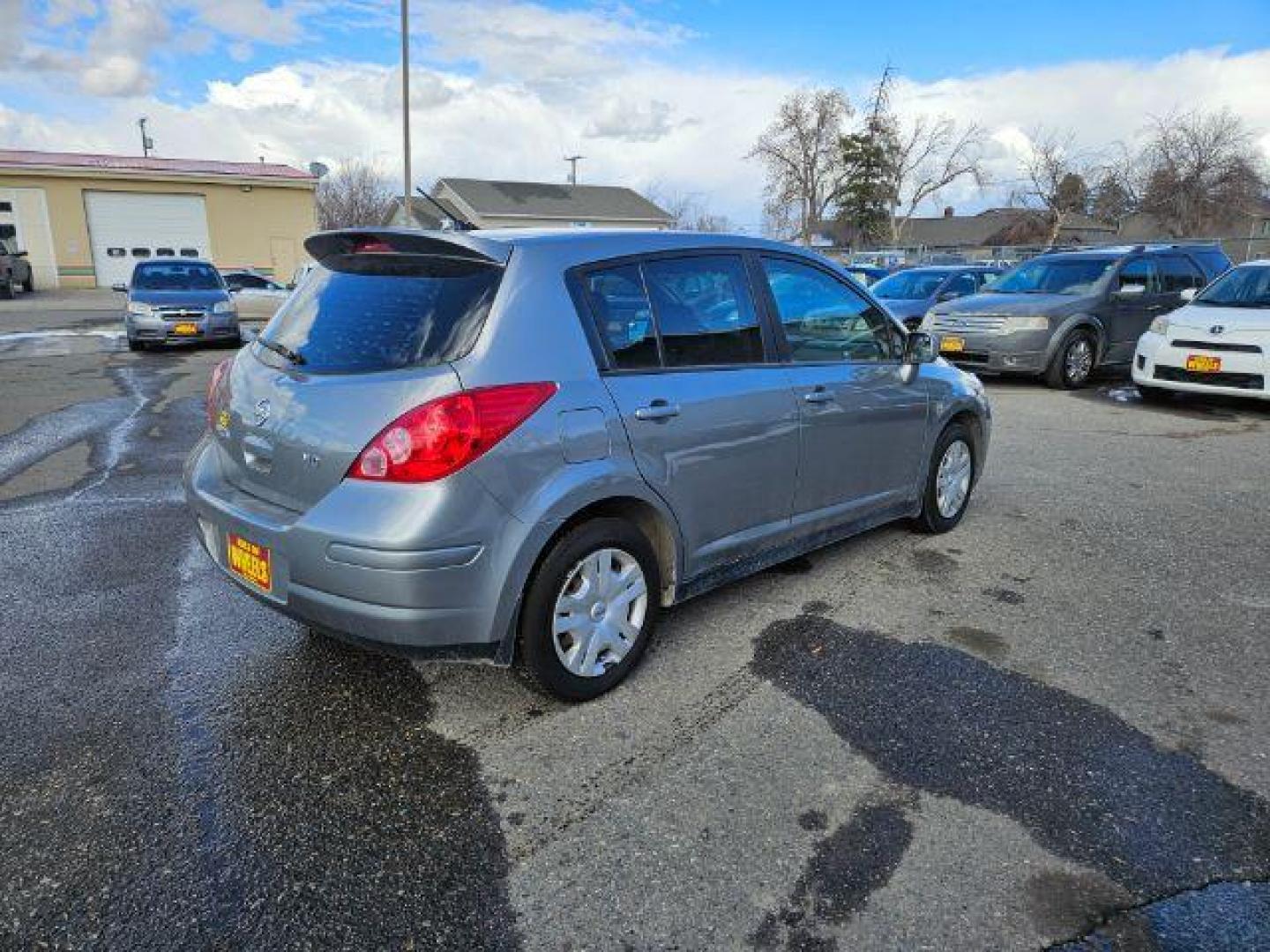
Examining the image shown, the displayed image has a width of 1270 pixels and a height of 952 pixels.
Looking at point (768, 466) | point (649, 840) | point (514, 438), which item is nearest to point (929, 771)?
point (649, 840)

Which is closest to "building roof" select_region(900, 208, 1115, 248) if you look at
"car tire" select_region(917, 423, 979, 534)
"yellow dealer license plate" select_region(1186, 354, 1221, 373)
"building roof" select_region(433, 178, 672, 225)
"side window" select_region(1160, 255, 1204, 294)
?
"building roof" select_region(433, 178, 672, 225)

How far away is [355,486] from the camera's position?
2.69 metres

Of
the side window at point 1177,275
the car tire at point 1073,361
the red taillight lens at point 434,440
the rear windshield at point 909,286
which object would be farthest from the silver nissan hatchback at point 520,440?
the rear windshield at point 909,286

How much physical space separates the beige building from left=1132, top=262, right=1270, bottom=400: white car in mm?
31791

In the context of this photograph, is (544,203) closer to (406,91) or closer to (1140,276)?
(406,91)

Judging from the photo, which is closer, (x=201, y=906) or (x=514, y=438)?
(x=201, y=906)

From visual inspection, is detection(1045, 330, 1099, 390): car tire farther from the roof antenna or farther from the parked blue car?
the roof antenna

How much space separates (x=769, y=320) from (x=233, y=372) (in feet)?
7.17

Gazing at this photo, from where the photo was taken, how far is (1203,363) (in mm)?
8898

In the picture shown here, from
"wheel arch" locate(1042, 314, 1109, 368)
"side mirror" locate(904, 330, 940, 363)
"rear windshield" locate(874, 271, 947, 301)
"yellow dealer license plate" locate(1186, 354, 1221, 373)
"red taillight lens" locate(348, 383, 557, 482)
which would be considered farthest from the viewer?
"rear windshield" locate(874, 271, 947, 301)

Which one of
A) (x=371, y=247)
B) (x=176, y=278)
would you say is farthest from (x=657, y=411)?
(x=176, y=278)

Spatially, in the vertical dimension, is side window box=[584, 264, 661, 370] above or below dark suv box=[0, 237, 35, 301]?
above

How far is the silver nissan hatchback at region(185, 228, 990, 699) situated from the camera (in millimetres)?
2660

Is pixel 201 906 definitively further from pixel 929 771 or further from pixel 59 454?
pixel 59 454
